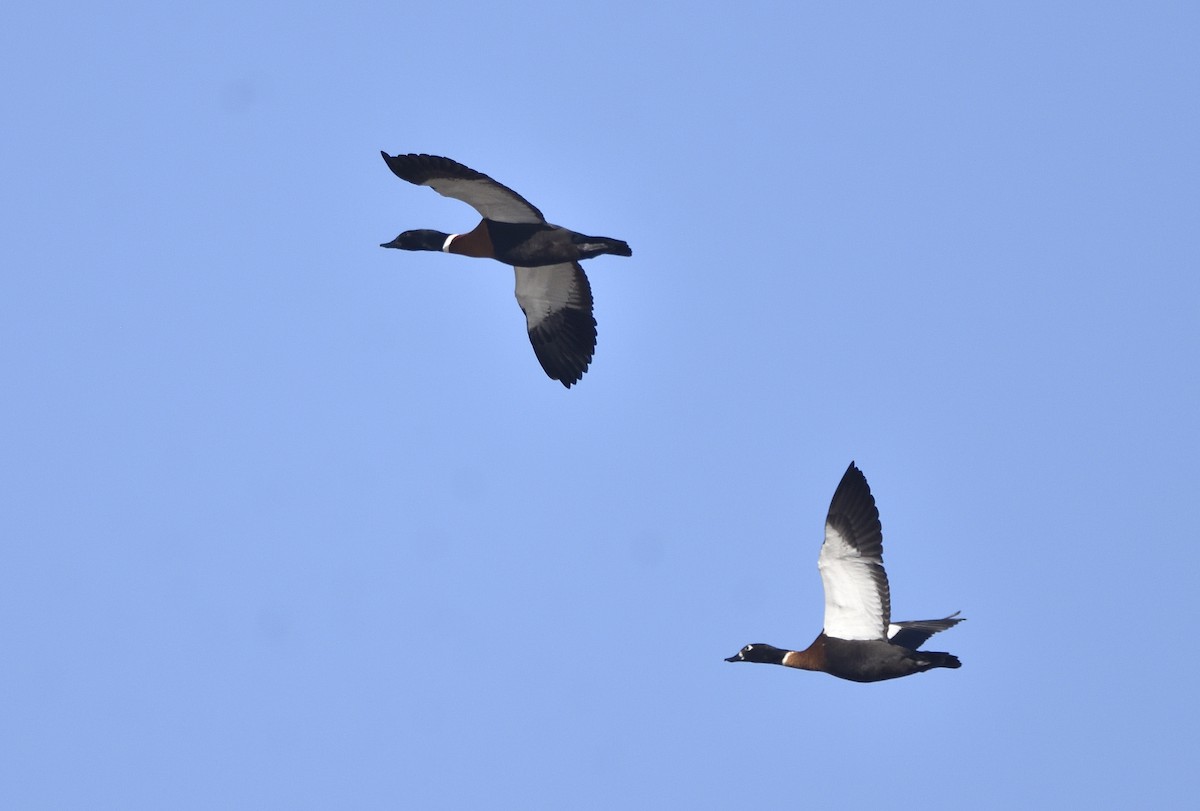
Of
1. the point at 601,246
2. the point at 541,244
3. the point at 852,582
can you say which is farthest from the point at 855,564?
the point at 541,244

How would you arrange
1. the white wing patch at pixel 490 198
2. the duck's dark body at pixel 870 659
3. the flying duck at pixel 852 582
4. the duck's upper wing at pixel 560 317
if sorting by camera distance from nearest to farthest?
1. the duck's dark body at pixel 870 659
2. the flying duck at pixel 852 582
3. the white wing patch at pixel 490 198
4. the duck's upper wing at pixel 560 317

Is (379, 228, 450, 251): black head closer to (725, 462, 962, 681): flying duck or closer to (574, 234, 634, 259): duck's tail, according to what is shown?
(574, 234, 634, 259): duck's tail

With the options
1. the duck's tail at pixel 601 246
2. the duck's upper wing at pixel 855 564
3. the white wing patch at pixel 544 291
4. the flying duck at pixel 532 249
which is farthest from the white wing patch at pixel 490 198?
the duck's upper wing at pixel 855 564

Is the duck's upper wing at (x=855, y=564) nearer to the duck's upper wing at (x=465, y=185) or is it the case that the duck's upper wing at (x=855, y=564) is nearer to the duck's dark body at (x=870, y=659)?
the duck's dark body at (x=870, y=659)

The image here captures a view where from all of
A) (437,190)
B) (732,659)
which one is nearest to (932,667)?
(732,659)

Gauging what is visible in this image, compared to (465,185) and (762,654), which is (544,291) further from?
(762,654)

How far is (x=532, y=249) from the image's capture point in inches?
1160

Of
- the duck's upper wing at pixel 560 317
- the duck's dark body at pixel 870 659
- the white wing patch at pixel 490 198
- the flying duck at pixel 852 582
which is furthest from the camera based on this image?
the duck's upper wing at pixel 560 317

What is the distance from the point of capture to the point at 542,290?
32.0 metres

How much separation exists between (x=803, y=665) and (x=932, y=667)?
8.71 ft

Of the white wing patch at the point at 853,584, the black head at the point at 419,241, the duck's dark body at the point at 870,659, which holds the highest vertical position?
the black head at the point at 419,241

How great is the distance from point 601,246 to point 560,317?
360cm

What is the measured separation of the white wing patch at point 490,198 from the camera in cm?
2886

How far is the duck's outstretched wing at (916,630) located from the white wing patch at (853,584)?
1.59 meters
